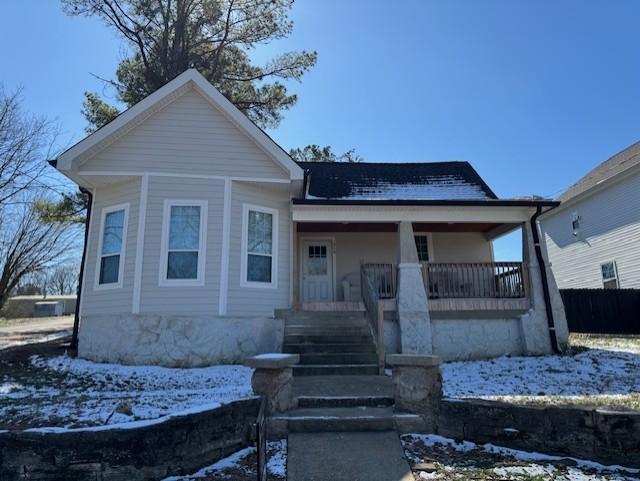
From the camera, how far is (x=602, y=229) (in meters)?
17.0

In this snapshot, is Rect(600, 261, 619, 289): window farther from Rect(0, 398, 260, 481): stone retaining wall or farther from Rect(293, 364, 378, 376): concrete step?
Rect(0, 398, 260, 481): stone retaining wall

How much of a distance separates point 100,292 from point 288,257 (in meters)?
4.17

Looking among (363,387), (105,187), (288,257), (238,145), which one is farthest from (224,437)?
(105,187)

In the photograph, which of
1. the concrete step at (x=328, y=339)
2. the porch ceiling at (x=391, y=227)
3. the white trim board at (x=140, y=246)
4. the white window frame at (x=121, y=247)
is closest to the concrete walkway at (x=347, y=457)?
the concrete step at (x=328, y=339)

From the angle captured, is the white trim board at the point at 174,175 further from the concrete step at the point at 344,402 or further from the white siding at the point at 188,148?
the concrete step at the point at 344,402

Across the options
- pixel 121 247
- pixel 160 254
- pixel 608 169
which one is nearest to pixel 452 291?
pixel 160 254

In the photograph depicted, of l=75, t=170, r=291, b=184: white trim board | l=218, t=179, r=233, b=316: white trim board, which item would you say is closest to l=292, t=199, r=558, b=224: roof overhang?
l=75, t=170, r=291, b=184: white trim board

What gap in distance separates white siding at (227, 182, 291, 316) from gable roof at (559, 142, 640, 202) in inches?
523

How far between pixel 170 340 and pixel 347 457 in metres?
5.34

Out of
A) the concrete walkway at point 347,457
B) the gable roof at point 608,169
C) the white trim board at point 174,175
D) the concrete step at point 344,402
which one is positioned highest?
the gable roof at point 608,169

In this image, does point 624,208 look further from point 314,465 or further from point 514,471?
point 314,465

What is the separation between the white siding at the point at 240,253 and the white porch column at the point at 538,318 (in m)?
5.57

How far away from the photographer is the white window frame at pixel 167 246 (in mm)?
8703

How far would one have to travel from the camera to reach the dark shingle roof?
37.0 ft
